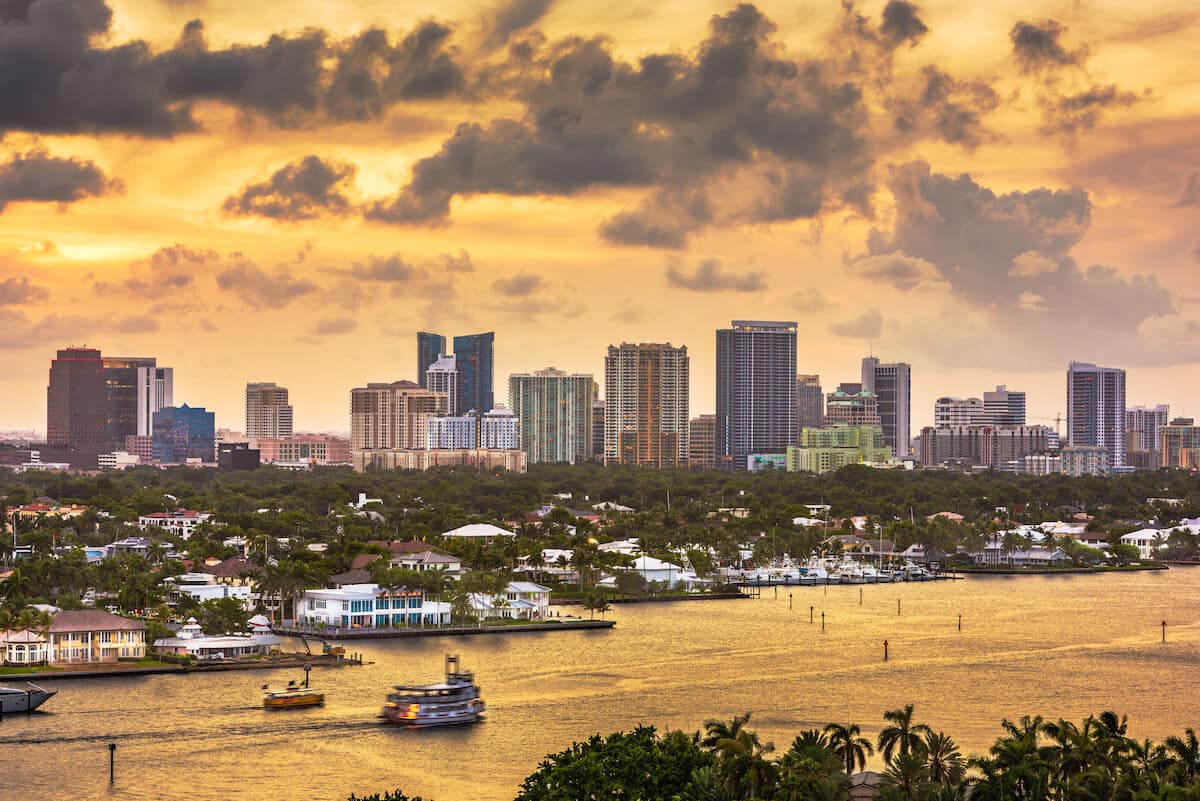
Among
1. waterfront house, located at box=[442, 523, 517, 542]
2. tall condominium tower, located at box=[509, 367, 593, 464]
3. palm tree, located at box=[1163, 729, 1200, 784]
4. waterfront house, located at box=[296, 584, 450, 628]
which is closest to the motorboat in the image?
waterfront house, located at box=[296, 584, 450, 628]

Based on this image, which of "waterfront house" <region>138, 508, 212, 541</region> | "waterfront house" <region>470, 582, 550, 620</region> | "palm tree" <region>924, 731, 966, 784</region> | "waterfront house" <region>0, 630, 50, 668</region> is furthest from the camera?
"waterfront house" <region>138, 508, 212, 541</region>

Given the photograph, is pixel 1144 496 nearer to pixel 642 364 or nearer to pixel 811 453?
pixel 811 453

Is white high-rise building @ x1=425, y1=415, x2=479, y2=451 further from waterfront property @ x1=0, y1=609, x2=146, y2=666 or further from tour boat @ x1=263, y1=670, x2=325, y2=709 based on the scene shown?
tour boat @ x1=263, y1=670, x2=325, y2=709

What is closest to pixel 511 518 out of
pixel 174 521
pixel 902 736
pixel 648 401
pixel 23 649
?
pixel 174 521

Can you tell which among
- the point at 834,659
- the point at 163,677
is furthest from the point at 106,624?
the point at 834,659

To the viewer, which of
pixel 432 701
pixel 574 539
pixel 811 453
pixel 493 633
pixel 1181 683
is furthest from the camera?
pixel 811 453

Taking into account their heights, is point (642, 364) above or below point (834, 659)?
above

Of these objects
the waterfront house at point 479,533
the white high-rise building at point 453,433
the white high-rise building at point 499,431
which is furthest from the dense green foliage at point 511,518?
the white high-rise building at point 453,433
